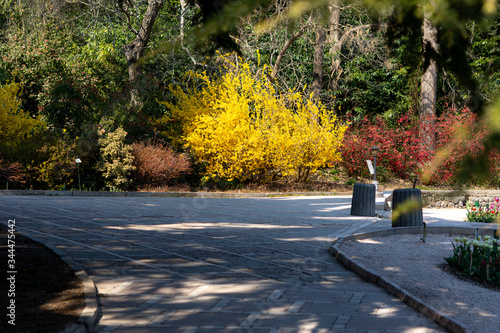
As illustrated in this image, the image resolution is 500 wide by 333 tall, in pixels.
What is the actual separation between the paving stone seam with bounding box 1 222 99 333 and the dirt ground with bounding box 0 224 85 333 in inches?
2.3

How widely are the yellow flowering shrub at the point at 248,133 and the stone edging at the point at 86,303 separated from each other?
1376 cm

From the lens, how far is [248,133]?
21.3 metres

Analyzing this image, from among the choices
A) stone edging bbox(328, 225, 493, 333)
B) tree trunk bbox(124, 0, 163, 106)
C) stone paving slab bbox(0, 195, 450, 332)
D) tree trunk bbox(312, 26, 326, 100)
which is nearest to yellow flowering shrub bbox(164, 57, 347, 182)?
tree trunk bbox(124, 0, 163, 106)

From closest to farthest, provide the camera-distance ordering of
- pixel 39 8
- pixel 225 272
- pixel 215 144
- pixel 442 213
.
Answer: pixel 225 272
pixel 442 213
pixel 215 144
pixel 39 8

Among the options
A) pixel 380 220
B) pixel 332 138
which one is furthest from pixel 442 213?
pixel 332 138

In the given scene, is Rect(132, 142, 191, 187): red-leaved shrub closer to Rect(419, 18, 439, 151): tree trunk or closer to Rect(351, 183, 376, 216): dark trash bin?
Rect(351, 183, 376, 216): dark trash bin

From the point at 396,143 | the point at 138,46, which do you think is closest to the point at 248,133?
the point at 138,46

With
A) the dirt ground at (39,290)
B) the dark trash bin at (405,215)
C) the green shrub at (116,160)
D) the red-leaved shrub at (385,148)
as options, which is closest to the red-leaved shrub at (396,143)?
the red-leaved shrub at (385,148)

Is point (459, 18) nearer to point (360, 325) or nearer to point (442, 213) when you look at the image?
point (360, 325)

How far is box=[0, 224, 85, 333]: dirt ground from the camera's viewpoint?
4727 mm

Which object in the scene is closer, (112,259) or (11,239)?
(112,259)

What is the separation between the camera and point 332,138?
22.1m

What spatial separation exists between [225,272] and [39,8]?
917 inches

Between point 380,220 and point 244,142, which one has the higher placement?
point 244,142
